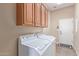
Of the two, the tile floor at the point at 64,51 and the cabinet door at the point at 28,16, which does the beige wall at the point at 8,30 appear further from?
the tile floor at the point at 64,51

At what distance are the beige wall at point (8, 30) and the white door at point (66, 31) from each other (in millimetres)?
240

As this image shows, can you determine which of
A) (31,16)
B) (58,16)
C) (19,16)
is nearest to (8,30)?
(19,16)

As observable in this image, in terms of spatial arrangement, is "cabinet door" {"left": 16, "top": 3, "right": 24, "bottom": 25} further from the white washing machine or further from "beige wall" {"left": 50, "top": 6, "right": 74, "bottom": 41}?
"beige wall" {"left": 50, "top": 6, "right": 74, "bottom": 41}

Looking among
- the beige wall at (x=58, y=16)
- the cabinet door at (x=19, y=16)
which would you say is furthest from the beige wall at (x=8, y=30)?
the beige wall at (x=58, y=16)

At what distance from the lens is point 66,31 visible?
1189mm

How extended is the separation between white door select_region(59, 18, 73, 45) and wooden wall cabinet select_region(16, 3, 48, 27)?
0.17 meters

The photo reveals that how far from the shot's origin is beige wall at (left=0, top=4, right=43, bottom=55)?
114 cm

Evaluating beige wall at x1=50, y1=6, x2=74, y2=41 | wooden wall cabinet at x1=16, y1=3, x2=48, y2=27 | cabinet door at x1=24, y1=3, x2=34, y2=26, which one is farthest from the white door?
cabinet door at x1=24, y1=3, x2=34, y2=26

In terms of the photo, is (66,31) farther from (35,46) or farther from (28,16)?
(28,16)

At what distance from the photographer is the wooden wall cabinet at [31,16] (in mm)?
1252

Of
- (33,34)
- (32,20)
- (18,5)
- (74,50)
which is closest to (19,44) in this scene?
(33,34)

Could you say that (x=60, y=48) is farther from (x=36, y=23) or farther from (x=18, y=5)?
(x=18, y=5)

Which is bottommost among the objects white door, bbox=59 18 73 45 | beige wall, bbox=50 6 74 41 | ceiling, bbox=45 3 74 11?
white door, bbox=59 18 73 45

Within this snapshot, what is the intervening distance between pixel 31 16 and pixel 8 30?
305 mm
